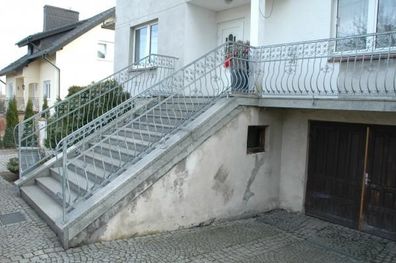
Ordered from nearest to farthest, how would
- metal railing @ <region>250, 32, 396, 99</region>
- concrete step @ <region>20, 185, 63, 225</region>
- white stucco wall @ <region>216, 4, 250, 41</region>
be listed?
concrete step @ <region>20, 185, 63, 225</region> < metal railing @ <region>250, 32, 396, 99</region> < white stucco wall @ <region>216, 4, 250, 41</region>

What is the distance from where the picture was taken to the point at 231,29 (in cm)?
941

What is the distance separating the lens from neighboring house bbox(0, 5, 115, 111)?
18.6 meters

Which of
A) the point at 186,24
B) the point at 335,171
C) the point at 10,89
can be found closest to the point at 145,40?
the point at 186,24

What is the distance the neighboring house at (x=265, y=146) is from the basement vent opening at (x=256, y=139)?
0.03 m

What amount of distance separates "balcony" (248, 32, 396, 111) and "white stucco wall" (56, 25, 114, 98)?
13.5 m

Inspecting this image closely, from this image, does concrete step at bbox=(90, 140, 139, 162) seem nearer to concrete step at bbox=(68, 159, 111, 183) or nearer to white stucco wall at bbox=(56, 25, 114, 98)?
concrete step at bbox=(68, 159, 111, 183)

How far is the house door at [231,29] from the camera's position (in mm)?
9100

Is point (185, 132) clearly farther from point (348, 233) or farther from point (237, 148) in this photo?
point (348, 233)

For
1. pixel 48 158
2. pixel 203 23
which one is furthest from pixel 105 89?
pixel 203 23

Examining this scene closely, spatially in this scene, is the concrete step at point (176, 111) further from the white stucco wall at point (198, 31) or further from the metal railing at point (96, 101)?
the white stucco wall at point (198, 31)

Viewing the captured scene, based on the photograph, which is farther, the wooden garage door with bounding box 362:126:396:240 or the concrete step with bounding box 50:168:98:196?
the wooden garage door with bounding box 362:126:396:240

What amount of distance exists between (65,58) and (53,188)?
13.6m

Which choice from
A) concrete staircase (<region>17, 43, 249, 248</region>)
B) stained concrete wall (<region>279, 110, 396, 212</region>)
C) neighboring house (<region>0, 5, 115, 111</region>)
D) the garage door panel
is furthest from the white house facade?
neighboring house (<region>0, 5, 115, 111</region>)

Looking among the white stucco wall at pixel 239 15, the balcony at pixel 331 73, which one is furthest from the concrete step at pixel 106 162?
the white stucco wall at pixel 239 15
